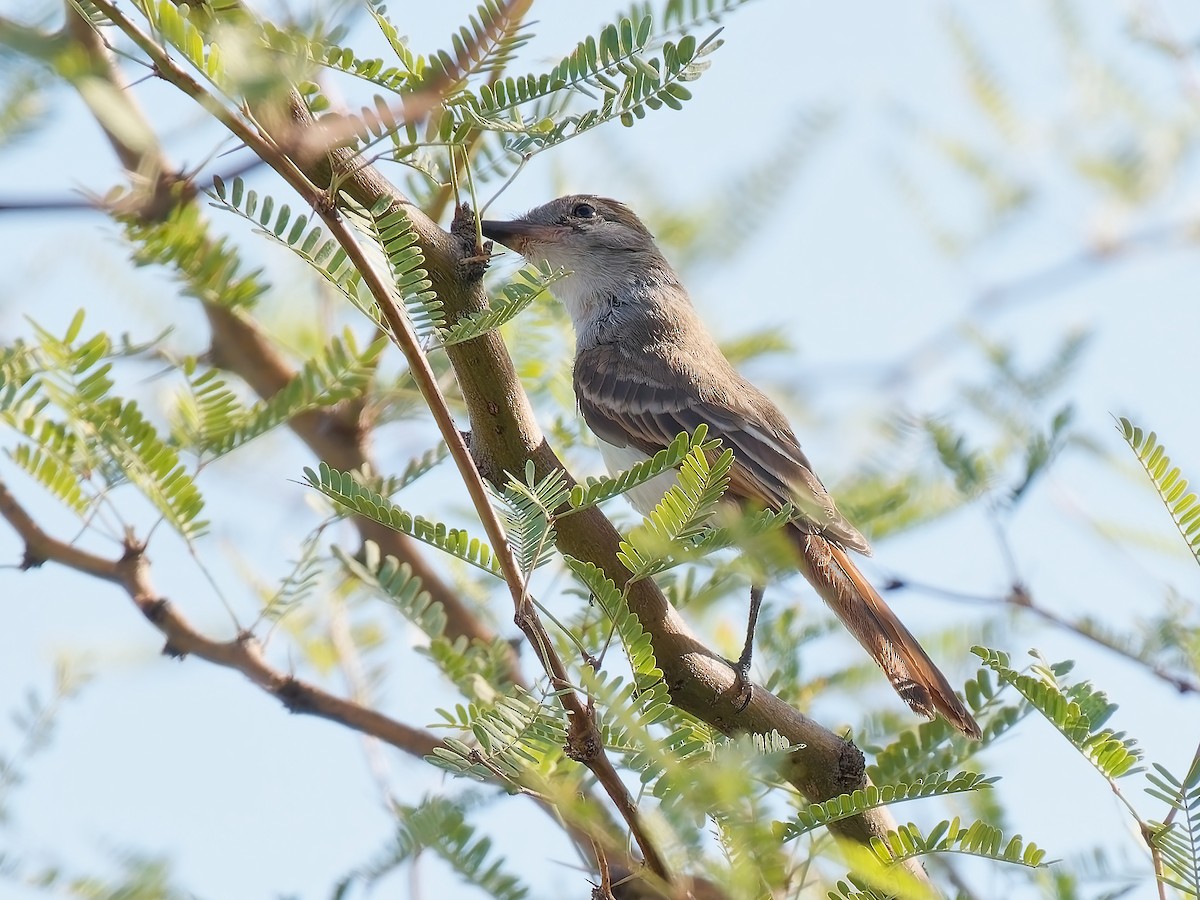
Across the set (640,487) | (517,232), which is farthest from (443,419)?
(517,232)

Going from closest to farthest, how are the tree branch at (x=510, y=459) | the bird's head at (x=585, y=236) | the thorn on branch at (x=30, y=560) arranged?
the tree branch at (x=510, y=459) < the thorn on branch at (x=30, y=560) < the bird's head at (x=585, y=236)

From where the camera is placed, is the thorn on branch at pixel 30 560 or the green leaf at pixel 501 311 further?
the thorn on branch at pixel 30 560

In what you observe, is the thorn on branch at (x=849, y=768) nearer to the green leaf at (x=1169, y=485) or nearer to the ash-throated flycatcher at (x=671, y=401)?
the ash-throated flycatcher at (x=671, y=401)

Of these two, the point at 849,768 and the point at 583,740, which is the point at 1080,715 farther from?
the point at 583,740

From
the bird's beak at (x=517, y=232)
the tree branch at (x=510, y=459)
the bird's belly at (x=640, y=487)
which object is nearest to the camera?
the tree branch at (x=510, y=459)

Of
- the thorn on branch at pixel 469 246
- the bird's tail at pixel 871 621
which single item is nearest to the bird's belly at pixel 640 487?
the bird's tail at pixel 871 621

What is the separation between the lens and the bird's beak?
541 centimetres

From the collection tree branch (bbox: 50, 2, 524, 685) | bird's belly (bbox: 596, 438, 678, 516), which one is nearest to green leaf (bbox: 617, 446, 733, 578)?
bird's belly (bbox: 596, 438, 678, 516)

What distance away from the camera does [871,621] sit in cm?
416

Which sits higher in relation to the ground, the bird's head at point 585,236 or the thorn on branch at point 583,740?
the bird's head at point 585,236

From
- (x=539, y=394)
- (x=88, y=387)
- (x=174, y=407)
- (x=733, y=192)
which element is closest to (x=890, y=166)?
(x=733, y=192)

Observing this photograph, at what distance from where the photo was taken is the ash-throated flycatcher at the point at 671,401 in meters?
4.07

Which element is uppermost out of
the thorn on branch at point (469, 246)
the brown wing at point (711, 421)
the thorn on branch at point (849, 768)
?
the brown wing at point (711, 421)

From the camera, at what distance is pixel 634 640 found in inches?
97.4
